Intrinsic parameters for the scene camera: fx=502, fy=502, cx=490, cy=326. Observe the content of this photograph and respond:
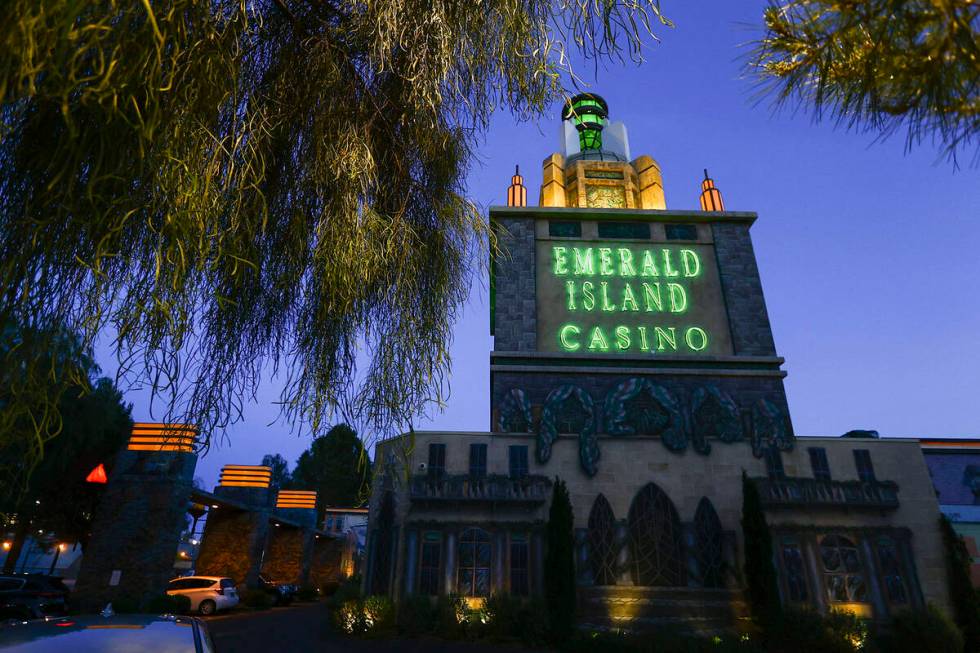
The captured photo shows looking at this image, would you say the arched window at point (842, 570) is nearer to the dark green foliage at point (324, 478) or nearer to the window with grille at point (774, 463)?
the window with grille at point (774, 463)

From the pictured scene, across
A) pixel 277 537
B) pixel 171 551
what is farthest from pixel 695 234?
pixel 277 537

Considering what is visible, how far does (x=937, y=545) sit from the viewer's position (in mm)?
18844

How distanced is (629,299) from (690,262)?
158 inches

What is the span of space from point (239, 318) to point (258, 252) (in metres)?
0.60

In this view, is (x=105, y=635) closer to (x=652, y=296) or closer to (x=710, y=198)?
(x=652, y=296)

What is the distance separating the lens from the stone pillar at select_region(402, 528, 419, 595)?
18.1 meters

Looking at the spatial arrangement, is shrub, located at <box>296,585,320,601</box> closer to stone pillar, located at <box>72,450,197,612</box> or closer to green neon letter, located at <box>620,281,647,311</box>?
stone pillar, located at <box>72,450,197,612</box>

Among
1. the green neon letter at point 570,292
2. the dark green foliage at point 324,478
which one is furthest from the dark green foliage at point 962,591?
the dark green foliage at point 324,478

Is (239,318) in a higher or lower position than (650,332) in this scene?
lower

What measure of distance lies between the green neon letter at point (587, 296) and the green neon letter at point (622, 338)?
1731 mm

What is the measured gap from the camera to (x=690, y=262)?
25.6m

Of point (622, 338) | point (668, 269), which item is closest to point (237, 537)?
point (622, 338)

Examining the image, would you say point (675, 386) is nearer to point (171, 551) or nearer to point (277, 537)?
point (171, 551)

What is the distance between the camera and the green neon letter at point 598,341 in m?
23.7
